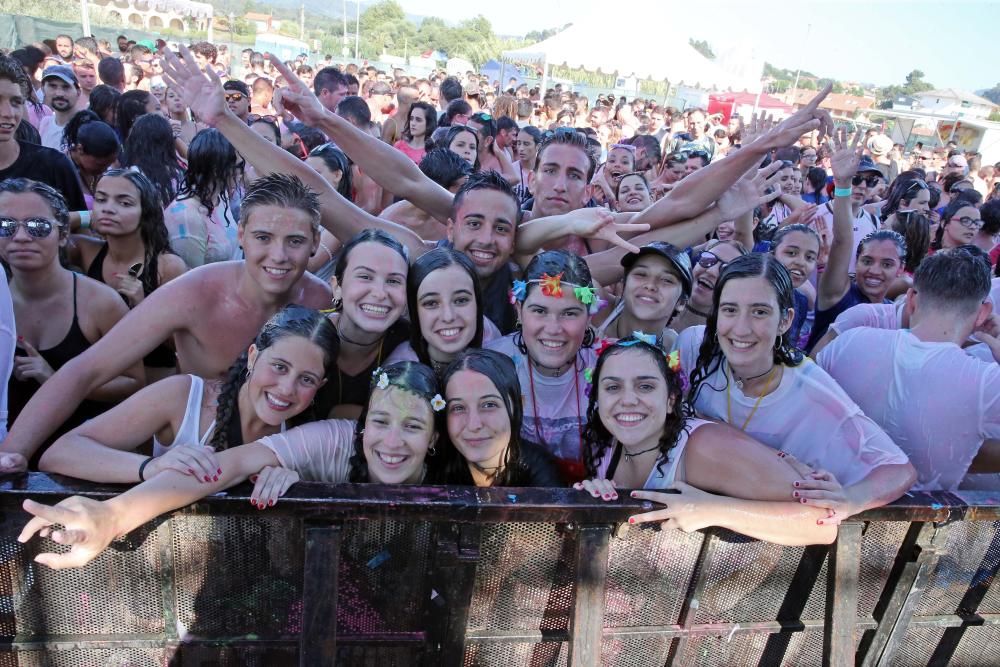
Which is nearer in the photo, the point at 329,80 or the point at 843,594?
the point at 843,594

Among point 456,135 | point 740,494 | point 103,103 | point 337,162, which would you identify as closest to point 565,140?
point 337,162

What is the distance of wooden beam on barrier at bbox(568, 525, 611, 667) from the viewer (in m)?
1.76

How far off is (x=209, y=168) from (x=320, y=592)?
10.3ft

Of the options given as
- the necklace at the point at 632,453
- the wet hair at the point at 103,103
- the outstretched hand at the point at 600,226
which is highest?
the wet hair at the point at 103,103

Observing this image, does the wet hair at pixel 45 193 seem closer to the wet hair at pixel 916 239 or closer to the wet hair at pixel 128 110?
the wet hair at pixel 128 110

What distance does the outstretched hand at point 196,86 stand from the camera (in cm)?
329

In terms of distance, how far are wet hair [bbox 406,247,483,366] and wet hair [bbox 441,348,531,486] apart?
0.42 m

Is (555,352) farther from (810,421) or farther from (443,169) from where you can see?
(443,169)

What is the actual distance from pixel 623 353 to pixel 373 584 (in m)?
1.11

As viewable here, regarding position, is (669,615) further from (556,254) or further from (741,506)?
(556,254)

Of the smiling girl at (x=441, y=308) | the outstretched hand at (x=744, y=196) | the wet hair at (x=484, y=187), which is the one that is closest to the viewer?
the smiling girl at (x=441, y=308)

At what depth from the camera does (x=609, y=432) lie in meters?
2.45

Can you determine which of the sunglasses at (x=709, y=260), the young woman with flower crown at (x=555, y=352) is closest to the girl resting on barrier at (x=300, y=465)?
the young woman with flower crown at (x=555, y=352)

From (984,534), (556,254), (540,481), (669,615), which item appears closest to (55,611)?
(540,481)
